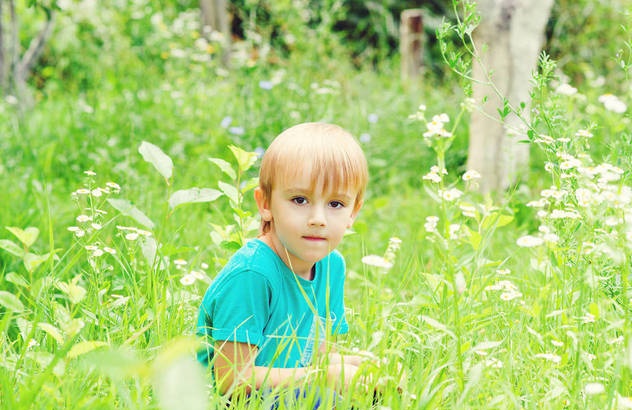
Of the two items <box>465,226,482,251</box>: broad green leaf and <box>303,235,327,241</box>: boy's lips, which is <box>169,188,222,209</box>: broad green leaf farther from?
<box>465,226,482,251</box>: broad green leaf

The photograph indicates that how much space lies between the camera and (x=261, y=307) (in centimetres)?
200

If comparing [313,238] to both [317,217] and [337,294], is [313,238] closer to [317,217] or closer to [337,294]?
[317,217]

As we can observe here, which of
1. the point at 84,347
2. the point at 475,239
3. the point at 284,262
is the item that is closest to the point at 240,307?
the point at 284,262

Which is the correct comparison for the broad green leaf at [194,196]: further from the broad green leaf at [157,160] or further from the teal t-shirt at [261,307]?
the teal t-shirt at [261,307]

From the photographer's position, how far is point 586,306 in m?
2.25

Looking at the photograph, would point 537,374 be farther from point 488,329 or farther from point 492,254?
point 492,254

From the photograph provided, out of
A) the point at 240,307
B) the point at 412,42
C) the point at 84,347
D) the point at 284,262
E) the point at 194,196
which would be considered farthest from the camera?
the point at 412,42

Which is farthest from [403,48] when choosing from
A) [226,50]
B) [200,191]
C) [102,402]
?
[102,402]

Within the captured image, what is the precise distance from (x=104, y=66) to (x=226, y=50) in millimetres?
1189

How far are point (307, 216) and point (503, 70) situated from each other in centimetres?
252

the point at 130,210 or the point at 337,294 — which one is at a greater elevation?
the point at 130,210

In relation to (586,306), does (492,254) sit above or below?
below

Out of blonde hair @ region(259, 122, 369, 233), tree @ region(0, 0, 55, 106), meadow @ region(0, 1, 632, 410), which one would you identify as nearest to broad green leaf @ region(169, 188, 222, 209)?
meadow @ region(0, 1, 632, 410)

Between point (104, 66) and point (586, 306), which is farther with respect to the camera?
point (104, 66)
